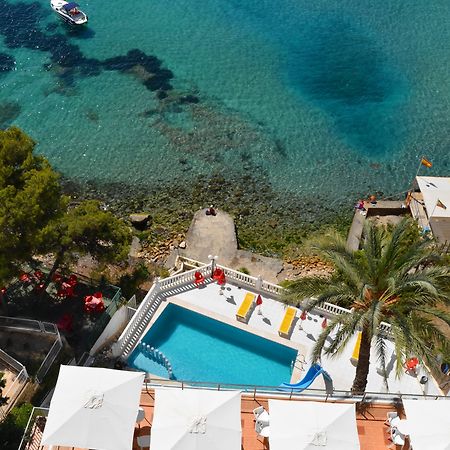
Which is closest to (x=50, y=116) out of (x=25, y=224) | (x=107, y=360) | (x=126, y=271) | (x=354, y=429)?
(x=126, y=271)

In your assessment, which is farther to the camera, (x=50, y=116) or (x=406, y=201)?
(x=50, y=116)

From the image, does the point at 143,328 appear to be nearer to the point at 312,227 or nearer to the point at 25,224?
the point at 25,224

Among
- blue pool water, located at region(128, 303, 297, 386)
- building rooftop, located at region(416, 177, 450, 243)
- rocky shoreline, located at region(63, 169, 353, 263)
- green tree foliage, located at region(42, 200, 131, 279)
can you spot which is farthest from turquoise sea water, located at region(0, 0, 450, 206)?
blue pool water, located at region(128, 303, 297, 386)

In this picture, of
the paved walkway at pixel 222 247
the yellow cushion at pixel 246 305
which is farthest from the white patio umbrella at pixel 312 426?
the paved walkway at pixel 222 247

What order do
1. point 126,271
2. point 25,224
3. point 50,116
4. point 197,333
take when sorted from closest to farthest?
point 25,224 < point 197,333 < point 126,271 < point 50,116

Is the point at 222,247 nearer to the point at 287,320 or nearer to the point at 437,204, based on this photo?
the point at 287,320

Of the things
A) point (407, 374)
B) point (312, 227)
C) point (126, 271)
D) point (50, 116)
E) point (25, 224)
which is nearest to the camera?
point (25, 224)

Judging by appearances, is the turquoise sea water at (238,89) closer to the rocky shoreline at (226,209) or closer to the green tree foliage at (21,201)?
the rocky shoreline at (226,209)
